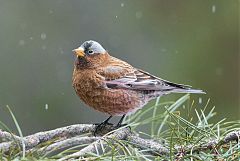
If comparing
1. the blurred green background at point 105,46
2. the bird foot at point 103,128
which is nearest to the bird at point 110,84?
the bird foot at point 103,128

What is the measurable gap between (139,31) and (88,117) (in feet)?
4.14

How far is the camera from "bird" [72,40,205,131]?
3.67 metres

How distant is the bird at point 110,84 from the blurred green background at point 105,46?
2.09 meters

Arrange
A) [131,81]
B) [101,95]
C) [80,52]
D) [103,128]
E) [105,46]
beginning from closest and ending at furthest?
1. [103,128]
2. [101,95]
3. [80,52]
4. [131,81]
5. [105,46]

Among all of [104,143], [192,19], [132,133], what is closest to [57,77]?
[192,19]

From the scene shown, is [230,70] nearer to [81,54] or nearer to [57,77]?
[57,77]

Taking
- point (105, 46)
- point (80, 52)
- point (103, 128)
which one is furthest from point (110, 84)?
point (105, 46)

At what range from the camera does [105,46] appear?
682cm

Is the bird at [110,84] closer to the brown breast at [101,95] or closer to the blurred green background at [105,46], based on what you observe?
the brown breast at [101,95]

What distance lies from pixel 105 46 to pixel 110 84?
9.96ft

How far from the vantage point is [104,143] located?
1.91m

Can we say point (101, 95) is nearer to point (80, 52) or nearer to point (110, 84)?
point (110, 84)

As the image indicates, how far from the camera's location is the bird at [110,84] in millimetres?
3670

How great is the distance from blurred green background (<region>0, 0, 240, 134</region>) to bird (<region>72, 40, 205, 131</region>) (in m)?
2.09
